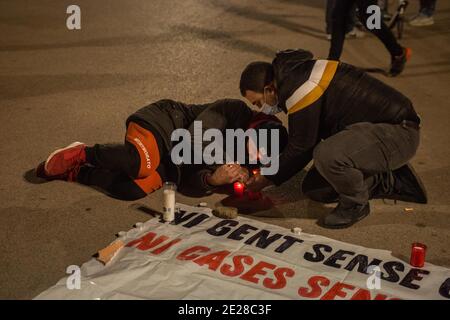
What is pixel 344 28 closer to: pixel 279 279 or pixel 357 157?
pixel 357 157

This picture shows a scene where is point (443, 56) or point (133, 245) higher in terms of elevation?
point (443, 56)

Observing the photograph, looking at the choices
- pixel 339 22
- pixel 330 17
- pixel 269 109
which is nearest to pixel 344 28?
pixel 339 22

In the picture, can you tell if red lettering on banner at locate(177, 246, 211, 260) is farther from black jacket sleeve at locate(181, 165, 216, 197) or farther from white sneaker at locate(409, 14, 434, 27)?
white sneaker at locate(409, 14, 434, 27)

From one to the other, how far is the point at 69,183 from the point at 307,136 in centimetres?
158

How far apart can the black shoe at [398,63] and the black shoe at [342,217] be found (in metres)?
2.95

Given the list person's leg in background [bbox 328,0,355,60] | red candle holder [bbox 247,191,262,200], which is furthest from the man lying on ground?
person's leg in background [bbox 328,0,355,60]

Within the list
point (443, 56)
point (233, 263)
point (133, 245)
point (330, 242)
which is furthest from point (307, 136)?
point (443, 56)

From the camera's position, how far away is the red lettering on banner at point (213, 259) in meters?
3.29

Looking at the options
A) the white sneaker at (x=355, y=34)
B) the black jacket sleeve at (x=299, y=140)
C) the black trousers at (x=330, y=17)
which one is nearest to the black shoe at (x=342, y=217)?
the black jacket sleeve at (x=299, y=140)

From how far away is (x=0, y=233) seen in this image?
3.66 metres

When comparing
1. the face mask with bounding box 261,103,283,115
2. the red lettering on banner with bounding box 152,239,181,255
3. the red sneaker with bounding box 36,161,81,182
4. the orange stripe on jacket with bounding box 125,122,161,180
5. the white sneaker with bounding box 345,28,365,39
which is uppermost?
the white sneaker with bounding box 345,28,365,39

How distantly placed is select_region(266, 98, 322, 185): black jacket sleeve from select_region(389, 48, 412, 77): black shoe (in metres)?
2.88

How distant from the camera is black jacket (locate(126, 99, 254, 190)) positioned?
13.3 ft
